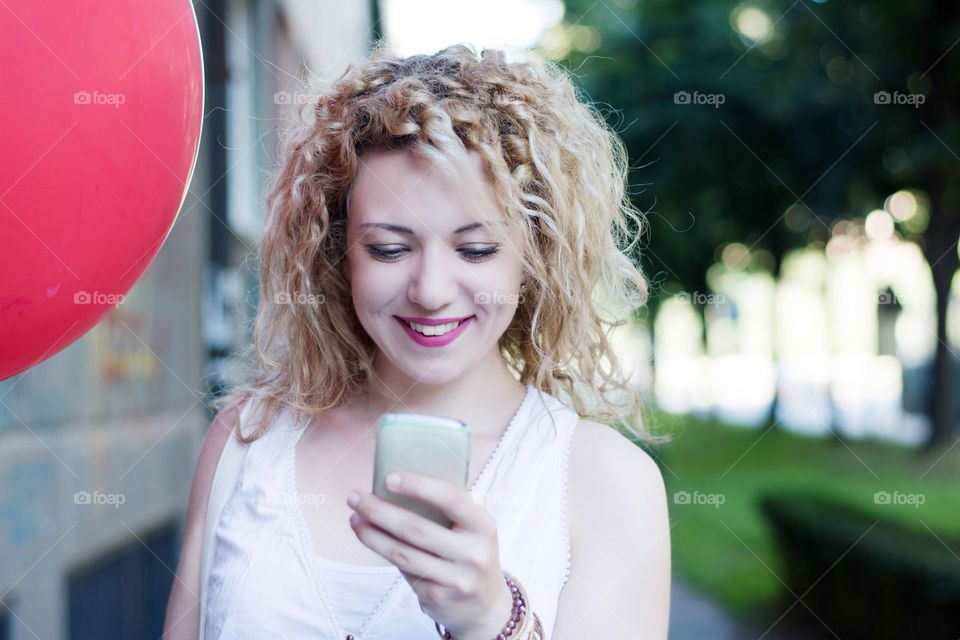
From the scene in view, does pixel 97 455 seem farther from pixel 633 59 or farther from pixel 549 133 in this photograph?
pixel 633 59

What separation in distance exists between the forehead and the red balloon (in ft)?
1.10

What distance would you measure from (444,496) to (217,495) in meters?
0.74

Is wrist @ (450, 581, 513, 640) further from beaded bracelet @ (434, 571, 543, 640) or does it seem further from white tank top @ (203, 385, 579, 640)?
white tank top @ (203, 385, 579, 640)

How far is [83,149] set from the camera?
1081mm

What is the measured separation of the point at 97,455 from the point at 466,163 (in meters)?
3.09

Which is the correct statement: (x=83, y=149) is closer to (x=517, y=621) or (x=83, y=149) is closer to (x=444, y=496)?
(x=444, y=496)

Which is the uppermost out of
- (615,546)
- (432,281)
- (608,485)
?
(432,281)

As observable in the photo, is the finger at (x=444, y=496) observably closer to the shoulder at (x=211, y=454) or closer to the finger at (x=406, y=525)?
the finger at (x=406, y=525)

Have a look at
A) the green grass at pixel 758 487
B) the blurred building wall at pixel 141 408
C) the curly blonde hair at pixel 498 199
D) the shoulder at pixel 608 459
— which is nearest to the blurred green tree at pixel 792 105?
the green grass at pixel 758 487

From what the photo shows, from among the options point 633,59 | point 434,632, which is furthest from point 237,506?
point 633,59

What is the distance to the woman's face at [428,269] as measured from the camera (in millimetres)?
1461

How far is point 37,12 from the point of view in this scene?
3.37ft

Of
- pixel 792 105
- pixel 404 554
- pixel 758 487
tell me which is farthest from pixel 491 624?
pixel 758 487

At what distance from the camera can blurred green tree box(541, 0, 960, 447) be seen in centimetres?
814
